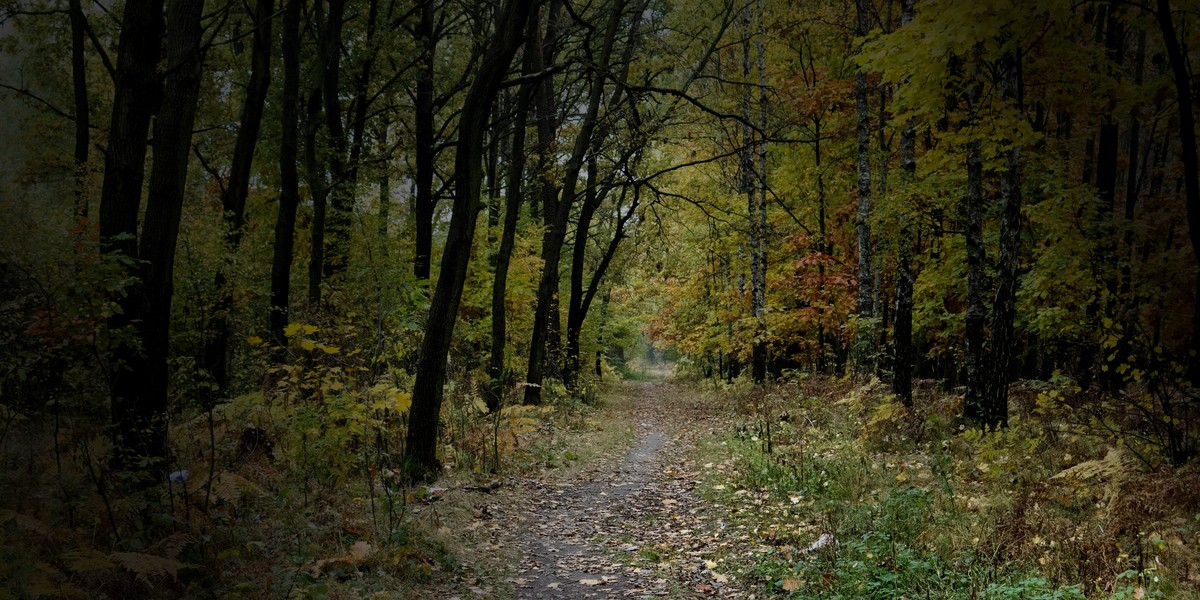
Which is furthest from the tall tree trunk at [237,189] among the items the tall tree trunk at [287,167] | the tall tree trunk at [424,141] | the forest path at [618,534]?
the forest path at [618,534]

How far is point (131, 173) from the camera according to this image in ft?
20.3

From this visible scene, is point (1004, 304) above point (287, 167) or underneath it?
underneath

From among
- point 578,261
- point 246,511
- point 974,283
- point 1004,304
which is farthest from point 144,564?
point 578,261

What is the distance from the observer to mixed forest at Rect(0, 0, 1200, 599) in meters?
4.88

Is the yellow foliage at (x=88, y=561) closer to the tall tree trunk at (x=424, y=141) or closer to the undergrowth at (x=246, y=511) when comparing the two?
the undergrowth at (x=246, y=511)

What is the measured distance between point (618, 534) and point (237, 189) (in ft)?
35.6

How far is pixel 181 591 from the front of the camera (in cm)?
404

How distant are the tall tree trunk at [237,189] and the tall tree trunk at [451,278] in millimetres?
5631

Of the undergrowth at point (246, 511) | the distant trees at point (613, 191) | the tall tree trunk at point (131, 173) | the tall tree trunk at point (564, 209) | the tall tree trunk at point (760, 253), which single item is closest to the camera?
the undergrowth at point (246, 511)

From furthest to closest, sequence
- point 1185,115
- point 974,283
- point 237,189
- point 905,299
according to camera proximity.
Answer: point 237,189 → point 905,299 → point 974,283 → point 1185,115

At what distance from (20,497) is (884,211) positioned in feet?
38.7

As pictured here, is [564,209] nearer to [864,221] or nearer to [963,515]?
[864,221]

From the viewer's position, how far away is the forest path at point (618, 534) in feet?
17.9

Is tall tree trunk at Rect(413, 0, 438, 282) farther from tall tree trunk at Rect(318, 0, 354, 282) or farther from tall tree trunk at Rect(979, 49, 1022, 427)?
tall tree trunk at Rect(979, 49, 1022, 427)
